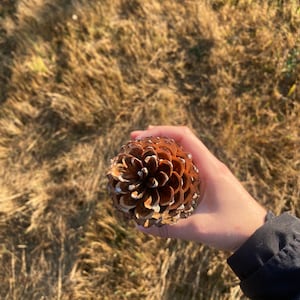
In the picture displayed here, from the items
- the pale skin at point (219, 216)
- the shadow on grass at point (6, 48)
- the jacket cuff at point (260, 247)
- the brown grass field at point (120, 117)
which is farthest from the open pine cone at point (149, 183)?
the shadow on grass at point (6, 48)

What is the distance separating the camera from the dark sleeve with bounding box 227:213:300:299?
5.29 ft

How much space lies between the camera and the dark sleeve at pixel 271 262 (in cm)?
161

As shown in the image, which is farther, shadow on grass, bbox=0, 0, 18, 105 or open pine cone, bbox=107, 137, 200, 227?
shadow on grass, bbox=0, 0, 18, 105

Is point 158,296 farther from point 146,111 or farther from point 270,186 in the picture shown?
point 146,111

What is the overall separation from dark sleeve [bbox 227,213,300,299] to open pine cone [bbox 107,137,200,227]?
359 millimetres

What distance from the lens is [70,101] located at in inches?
93.5

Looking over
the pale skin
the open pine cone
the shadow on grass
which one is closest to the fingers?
the pale skin

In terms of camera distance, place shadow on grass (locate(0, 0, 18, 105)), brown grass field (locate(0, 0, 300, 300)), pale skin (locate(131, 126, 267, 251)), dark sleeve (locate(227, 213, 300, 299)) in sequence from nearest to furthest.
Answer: dark sleeve (locate(227, 213, 300, 299)) → pale skin (locate(131, 126, 267, 251)) → brown grass field (locate(0, 0, 300, 300)) → shadow on grass (locate(0, 0, 18, 105))

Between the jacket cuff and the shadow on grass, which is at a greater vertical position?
the shadow on grass

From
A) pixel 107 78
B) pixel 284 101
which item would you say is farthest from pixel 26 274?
pixel 284 101

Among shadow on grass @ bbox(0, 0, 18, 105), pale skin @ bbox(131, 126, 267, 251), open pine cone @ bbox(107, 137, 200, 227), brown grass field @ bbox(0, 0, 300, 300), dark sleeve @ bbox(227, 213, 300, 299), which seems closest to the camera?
open pine cone @ bbox(107, 137, 200, 227)

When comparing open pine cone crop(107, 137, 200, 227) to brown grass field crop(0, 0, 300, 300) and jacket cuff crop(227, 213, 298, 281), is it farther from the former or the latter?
brown grass field crop(0, 0, 300, 300)

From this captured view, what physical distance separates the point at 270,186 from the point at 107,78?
101cm

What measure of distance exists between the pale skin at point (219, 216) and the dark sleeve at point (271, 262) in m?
0.06
